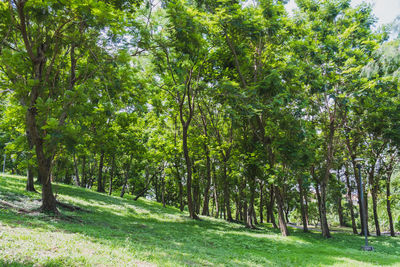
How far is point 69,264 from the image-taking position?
188 inches

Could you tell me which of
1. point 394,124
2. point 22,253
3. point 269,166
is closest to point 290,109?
point 269,166

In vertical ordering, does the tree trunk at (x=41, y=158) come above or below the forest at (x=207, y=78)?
below

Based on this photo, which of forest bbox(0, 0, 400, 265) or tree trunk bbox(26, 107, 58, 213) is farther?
tree trunk bbox(26, 107, 58, 213)

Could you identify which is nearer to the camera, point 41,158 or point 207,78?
point 41,158

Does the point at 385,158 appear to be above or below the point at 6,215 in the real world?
above

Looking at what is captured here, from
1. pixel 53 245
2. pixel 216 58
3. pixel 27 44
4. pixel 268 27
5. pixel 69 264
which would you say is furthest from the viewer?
pixel 216 58

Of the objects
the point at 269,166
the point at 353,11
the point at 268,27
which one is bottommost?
the point at 269,166

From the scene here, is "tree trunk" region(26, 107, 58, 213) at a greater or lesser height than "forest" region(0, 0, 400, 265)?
lesser

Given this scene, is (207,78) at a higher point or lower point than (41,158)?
higher

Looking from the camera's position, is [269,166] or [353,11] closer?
[269,166]

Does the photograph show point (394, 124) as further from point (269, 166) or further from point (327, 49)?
point (269, 166)

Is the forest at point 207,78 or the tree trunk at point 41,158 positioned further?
the tree trunk at point 41,158

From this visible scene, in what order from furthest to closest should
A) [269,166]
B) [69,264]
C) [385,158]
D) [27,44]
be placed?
1. [385,158]
2. [269,166]
3. [27,44]
4. [69,264]

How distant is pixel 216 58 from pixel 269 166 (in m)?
7.07
